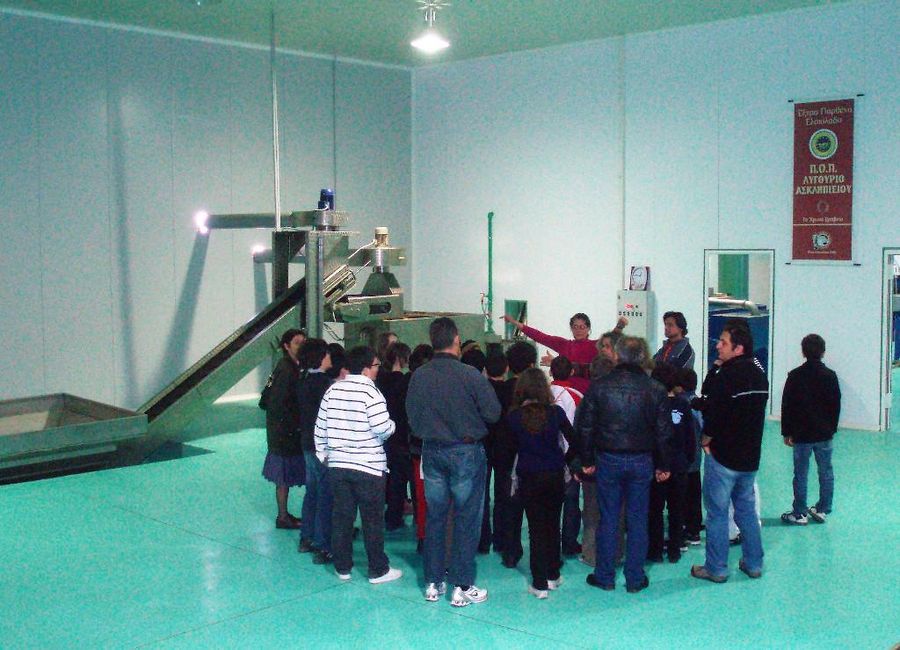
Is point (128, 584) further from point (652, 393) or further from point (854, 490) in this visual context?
point (854, 490)

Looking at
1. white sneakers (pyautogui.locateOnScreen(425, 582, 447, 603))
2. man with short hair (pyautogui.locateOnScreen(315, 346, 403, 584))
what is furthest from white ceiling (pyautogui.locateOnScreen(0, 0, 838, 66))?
white sneakers (pyautogui.locateOnScreen(425, 582, 447, 603))

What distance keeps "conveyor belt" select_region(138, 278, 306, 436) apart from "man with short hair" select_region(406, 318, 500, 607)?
445 cm

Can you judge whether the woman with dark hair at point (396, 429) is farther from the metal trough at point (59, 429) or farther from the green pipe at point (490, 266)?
the green pipe at point (490, 266)

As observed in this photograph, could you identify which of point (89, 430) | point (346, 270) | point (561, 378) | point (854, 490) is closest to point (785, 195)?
point (854, 490)

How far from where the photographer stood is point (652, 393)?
18.1ft

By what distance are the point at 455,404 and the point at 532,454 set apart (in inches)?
20.5

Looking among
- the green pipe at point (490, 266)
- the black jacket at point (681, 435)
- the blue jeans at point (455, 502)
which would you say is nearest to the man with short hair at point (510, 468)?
the blue jeans at point (455, 502)

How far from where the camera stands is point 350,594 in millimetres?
5730

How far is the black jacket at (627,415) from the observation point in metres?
5.49

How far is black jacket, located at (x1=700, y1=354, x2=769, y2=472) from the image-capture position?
5648mm

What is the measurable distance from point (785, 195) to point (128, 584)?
26.2 feet

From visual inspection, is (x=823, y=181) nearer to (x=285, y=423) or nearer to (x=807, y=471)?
(x=807, y=471)

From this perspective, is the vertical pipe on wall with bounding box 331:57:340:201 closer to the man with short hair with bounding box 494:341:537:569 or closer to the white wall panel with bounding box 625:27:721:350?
the white wall panel with bounding box 625:27:721:350

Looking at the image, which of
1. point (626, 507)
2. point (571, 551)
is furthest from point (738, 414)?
point (571, 551)
